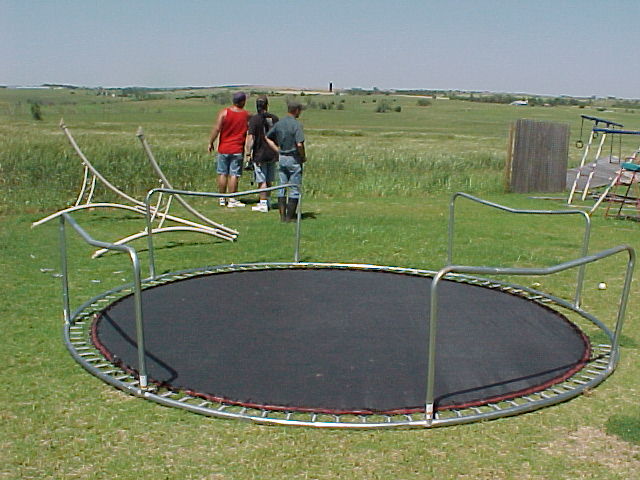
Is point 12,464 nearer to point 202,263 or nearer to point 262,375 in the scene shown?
point 262,375

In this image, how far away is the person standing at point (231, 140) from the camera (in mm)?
8469

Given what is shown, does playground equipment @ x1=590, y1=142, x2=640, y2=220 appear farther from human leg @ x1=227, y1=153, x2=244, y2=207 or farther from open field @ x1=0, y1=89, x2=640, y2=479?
human leg @ x1=227, y1=153, x2=244, y2=207

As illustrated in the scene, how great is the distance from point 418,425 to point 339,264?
3.03m

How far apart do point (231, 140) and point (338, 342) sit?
209 inches

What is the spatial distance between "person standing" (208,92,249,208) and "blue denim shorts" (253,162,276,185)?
9.8 inches

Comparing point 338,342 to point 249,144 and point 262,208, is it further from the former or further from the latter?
point 249,144

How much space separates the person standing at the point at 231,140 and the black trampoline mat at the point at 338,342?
3623mm

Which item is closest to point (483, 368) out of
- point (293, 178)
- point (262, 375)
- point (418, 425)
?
point (418, 425)

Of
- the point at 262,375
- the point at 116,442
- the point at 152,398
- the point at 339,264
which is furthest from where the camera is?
the point at 339,264

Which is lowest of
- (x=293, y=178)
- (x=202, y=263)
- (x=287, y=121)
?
(x=202, y=263)

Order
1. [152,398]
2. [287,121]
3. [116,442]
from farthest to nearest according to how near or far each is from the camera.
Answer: [287,121] → [152,398] → [116,442]

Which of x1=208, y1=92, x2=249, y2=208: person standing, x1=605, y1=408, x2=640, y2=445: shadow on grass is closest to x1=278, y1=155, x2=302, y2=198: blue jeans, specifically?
x1=208, y1=92, x2=249, y2=208: person standing

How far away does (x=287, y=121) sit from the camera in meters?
7.25

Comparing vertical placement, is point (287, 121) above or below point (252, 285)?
above
